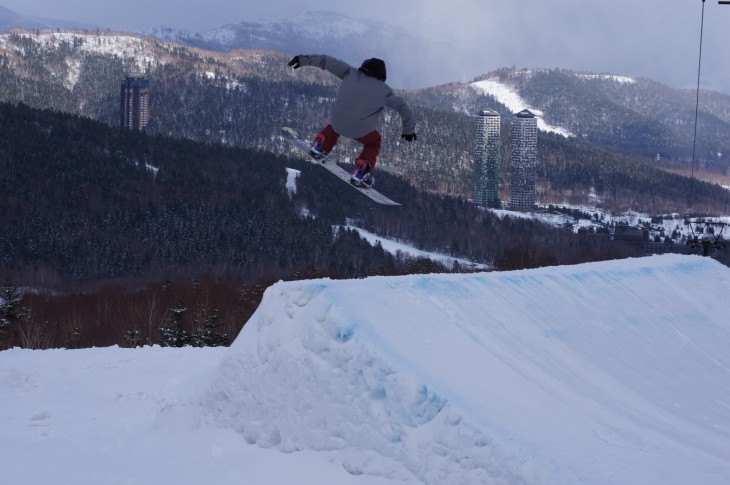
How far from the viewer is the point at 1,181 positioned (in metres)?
149

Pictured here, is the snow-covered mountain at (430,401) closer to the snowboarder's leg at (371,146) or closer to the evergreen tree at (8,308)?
the snowboarder's leg at (371,146)

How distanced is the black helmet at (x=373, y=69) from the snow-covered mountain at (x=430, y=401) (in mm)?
2360

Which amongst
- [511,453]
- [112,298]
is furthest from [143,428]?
[112,298]

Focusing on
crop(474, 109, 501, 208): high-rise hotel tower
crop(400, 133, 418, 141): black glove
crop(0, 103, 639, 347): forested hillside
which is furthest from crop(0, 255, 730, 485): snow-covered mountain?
crop(474, 109, 501, 208): high-rise hotel tower

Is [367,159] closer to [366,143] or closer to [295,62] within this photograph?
[366,143]

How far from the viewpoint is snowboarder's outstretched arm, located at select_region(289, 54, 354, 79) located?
986cm

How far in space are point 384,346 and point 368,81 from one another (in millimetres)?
3355

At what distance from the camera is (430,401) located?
24.1 ft

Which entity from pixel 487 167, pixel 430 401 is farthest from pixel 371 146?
pixel 487 167

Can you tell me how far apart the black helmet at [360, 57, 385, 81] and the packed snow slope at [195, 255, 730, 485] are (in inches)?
92.9

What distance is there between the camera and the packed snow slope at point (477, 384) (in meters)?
7.09

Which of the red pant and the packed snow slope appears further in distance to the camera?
the red pant

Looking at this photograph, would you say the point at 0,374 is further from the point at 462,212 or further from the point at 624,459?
the point at 462,212

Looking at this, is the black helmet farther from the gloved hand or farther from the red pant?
the gloved hand
